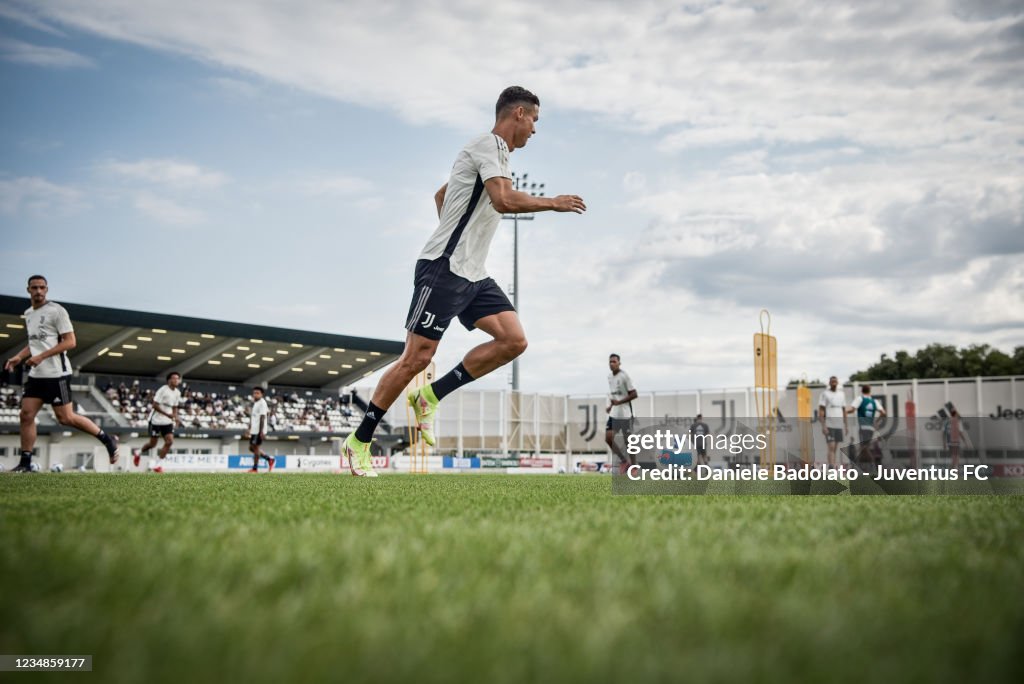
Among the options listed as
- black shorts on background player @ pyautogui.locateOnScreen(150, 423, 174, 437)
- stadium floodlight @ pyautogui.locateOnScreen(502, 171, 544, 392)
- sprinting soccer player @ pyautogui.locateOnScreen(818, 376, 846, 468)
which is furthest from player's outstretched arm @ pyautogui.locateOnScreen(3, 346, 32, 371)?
stadium floodlight @ pyautogui.locateOnScreen(502, 171, 544, 392)

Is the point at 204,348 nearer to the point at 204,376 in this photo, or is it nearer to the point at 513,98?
the point at 204,376

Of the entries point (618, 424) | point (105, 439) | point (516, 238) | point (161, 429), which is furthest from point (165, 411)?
point (516, 238)

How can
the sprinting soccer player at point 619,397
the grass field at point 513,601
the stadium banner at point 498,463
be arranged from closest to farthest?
the grass field at point 513,601
the sprinting soccer player at point 619,397
the stadium banner at point 498,463

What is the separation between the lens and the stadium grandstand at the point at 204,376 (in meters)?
37.2

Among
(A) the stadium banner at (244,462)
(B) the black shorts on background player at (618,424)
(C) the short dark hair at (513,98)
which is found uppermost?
(C) the short dark hair at (513,98)

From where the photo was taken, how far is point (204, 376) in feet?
165

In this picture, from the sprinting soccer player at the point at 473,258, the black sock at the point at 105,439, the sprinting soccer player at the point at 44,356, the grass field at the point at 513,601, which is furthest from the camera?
the black sock at the point at 105,439

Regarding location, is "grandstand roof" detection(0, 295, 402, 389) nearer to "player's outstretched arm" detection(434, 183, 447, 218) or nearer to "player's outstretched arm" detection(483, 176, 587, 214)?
"player's outstretched arm" detection(434, 183, 447, 218)

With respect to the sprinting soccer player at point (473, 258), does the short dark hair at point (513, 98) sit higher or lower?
higher

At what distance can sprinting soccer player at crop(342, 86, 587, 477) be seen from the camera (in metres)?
5.46

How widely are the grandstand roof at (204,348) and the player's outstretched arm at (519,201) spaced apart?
114 feet

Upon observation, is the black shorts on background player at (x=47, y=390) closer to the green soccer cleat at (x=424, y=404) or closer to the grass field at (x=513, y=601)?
the green soccer cleat at (x=424, y=404)

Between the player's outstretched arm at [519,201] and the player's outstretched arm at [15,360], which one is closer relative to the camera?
the player's outstretched arm at [519,201]

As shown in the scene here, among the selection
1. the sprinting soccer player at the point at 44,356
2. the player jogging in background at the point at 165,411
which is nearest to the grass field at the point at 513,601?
the sprinting soccer player at the point at 44,356
